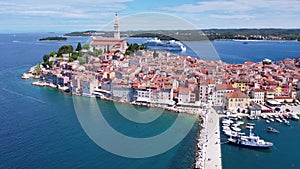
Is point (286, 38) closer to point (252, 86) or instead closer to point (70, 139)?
point (252, 86)

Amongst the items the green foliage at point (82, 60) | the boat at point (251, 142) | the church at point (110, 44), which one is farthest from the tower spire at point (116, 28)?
the boat at point (251, 142)

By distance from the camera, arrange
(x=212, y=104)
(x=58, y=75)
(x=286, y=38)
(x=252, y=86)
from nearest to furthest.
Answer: (x=212, y=104)
(x=252, y=86)
(x=58, y=75)
(x=286, y=38)

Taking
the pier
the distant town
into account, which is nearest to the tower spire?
the distant town

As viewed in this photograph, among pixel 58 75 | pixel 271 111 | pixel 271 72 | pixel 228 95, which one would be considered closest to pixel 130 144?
pixel 228 95

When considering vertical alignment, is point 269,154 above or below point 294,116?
below

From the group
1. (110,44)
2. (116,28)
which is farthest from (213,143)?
(110,44)

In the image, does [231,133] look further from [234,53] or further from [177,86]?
[234,53]

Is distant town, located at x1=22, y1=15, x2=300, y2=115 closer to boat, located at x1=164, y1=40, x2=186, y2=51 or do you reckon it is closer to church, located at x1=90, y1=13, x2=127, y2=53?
church, located at x1=90, y1=13, x2=127, y2=53

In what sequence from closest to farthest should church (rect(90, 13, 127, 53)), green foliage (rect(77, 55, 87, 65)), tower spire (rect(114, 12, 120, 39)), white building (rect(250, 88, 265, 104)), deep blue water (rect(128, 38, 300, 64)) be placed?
white building (rect(250, 88, 265, 104)), green foliage (rect(77, 55, 87, 65)), tower spire (rect(114, 12, 120, 39)), church (rect(90, 13, 127, 53)), deep blue water (rect(128, 38, 300, 64))
